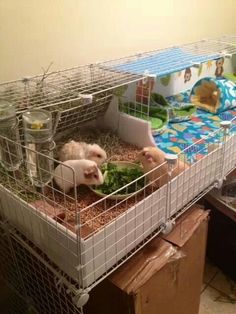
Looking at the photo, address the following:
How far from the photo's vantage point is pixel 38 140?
0.95m

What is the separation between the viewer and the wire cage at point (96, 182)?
831 millimetres

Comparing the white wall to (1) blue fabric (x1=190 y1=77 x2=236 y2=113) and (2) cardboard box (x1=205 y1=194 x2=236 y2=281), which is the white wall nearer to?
(1) blue fabric (x1=190 y1=77 x2=236 y2=113)

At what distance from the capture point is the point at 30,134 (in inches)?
37.2

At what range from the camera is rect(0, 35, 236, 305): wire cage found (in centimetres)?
83

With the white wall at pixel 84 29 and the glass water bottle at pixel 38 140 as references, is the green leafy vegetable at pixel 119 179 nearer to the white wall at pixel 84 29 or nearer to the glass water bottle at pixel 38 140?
the glass water bottle at pixel 38 140

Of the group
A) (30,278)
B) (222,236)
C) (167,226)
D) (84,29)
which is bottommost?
(222,236)

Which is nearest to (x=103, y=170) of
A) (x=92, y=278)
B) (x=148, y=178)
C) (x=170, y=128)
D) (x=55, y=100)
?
(x=148, y=178)

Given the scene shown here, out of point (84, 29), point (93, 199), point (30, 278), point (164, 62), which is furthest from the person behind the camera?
point (164, 62)

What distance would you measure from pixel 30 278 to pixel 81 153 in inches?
19.7

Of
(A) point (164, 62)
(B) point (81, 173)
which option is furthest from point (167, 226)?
(A) point (164, 62)

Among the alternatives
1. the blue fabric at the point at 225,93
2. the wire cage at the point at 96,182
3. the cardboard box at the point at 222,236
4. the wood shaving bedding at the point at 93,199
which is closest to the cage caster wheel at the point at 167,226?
the wire cage at the point at 96,182

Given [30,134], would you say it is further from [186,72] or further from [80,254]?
[186,72]

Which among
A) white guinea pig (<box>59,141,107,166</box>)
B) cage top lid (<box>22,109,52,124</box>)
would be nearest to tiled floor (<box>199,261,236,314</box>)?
white guinea pig (<box>59,141,107,166</box>)

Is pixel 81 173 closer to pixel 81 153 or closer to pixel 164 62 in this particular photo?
pixel 81 153
